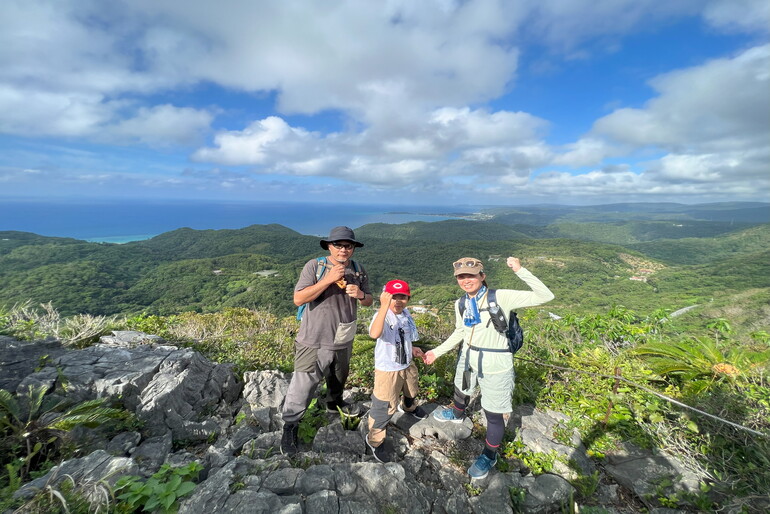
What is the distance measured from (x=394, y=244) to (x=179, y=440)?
5092 inches

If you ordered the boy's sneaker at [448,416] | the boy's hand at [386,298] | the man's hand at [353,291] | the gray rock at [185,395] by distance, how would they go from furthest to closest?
1. the boy's sneaker at [448,416]
2. the gray rock at [185,395]
3. the man's hand at [353,291]
4. the boy's hand at [386,298]

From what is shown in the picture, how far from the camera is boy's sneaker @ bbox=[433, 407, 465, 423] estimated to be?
358 cm

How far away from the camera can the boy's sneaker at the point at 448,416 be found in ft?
11.8

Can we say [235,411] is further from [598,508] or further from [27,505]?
[598,508]

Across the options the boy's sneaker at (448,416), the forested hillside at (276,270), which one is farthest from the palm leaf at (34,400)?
the forested hillside at (276,270)

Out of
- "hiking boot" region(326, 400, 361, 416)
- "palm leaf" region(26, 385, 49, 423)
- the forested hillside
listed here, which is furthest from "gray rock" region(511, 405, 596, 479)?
the forested hillside

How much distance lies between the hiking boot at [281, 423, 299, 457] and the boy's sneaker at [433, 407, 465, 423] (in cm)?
172

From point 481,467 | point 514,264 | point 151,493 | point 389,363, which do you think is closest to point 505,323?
point 514,264

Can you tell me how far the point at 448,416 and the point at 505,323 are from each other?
1.60 m

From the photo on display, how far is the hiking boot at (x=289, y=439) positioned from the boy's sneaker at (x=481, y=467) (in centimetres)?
186

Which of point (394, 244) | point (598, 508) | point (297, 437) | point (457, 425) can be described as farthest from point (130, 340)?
point (394, 244)

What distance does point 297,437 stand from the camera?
3.26 m

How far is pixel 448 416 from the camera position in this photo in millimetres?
3607

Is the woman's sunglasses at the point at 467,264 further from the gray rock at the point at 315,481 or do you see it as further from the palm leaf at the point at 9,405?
the palm leaf at the point at 9,405
